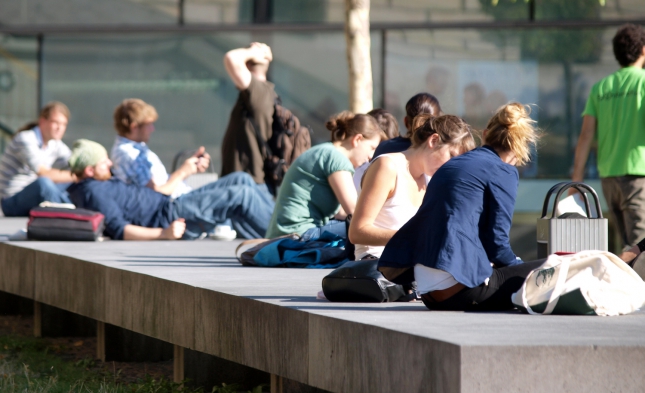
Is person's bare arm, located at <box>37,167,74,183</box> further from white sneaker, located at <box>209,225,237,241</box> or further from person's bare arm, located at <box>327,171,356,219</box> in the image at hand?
person's bare arm, located at <box>327,171,356,219</box>

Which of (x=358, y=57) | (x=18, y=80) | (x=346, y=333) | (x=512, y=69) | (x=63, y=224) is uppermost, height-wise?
(x=512, y=69)

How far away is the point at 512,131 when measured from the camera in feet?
13.5

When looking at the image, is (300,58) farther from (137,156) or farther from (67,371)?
(67,371)

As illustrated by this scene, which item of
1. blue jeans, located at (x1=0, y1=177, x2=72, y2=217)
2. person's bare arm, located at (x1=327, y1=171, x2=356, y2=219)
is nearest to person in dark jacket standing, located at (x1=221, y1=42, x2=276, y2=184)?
person's bare arm, located at (x1=327, y1=171, x2=356, y2=219)

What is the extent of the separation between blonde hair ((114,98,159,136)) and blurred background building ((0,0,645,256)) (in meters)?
4.87

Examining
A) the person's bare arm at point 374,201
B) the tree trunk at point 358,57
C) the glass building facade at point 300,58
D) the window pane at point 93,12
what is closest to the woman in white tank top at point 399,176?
the person's bare arm at point 374,201

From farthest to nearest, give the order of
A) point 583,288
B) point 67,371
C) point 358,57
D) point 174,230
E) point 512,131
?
point 358,57, point 174,230, point 67,371, point 512,131, point 583,288

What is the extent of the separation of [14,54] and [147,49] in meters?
1.82

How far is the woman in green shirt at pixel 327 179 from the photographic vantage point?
20.9 ft

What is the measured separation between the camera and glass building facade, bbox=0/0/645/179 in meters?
13.1

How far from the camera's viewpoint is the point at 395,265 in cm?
395

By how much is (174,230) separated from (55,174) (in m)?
3.06

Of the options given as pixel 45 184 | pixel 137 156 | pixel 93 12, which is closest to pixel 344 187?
pixel 137 156

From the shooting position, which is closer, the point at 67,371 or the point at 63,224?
the point at 67,371
